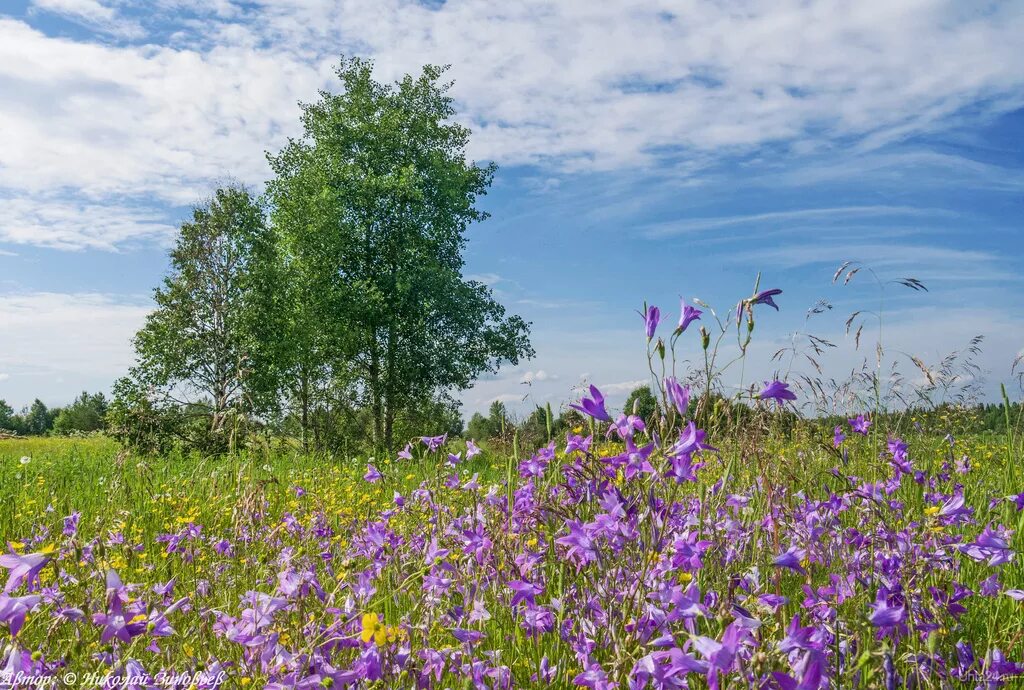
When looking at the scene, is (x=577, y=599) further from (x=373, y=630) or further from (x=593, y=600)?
(x=373, y=630)

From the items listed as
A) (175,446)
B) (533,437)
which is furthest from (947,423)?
(175,446)

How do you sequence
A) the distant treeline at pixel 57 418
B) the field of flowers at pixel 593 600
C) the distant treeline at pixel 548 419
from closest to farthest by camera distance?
the field of flowers at pixel 593 600 → the distant treeline at pixel 548 419 → the distant treeline at pixel 57 418

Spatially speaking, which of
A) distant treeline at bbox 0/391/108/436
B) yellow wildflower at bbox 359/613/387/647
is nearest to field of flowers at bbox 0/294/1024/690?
yellow wildflower at bbox 359/613/387/647

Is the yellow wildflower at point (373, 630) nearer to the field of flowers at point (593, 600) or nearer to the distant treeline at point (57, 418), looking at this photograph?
the field of flowers at point (593, 600)

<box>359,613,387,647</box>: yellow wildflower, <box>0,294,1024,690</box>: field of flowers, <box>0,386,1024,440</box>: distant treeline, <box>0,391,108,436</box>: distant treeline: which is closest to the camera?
<box>359,613,387,647</box>: yellow wildflower

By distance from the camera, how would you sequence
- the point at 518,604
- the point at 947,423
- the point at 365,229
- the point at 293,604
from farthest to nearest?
the point at 365,229 < the point at 947,423 < the point at 518,604 < the point at 293,604

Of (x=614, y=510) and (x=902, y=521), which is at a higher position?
(x=614, y=510)

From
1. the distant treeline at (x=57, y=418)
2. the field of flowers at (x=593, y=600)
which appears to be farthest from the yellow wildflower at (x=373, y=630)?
the distant treeline at (x=57, y=418)

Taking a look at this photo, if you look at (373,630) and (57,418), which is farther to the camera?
(57,418)

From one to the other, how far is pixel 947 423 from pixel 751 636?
8386 mm

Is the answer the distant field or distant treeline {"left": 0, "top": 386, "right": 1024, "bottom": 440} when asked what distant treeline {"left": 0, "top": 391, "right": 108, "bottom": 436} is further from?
the distant field

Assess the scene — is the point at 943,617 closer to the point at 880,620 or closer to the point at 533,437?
the point at 880,620

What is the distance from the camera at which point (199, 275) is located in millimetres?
20500

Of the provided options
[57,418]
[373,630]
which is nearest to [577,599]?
[373,630]
